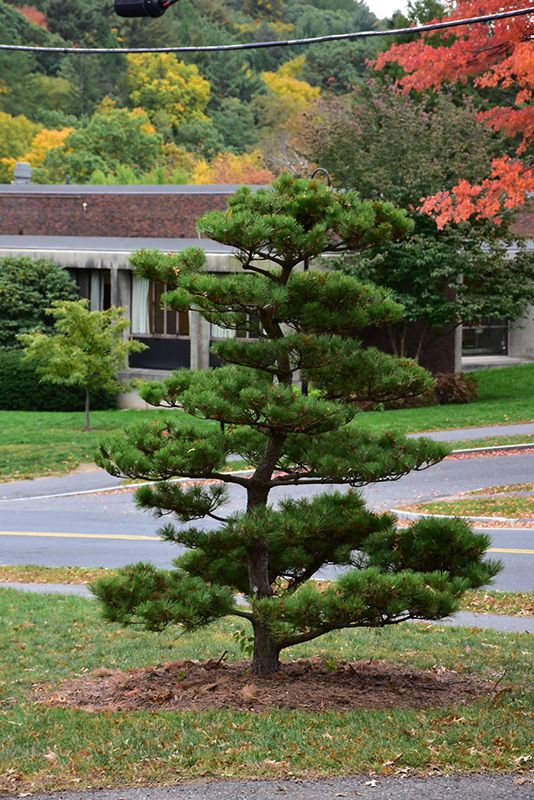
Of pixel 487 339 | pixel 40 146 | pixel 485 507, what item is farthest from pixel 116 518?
pixel 40 146

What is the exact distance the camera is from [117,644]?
1173cm

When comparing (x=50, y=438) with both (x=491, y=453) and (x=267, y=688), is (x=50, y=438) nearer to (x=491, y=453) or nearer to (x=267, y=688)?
(x=491, y=453)

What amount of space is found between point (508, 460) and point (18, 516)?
9685mm

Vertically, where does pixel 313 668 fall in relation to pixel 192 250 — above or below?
below

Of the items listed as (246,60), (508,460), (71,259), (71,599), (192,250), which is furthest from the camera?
(246,60)

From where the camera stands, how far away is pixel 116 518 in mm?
21375

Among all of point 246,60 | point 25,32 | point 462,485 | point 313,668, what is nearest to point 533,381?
point 462,485

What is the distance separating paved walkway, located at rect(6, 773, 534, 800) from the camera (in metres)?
7.05

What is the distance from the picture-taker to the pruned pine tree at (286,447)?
8.80 m

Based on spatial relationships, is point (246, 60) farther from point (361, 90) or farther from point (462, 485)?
point (462, 485)

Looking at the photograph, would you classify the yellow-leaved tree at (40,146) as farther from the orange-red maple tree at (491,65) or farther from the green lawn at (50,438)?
the orange-red maple tree at (491,65)

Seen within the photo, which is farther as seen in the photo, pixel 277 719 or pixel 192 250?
pixel 192 250

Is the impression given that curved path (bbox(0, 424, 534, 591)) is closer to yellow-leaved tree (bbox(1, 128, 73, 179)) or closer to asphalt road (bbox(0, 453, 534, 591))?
asphalt road (bbox(0, 453, 534, 591))

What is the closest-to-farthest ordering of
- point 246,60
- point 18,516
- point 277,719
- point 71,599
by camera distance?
1. point 277,719
2. point 71,599
3. point 18,516
4. point 246,60
